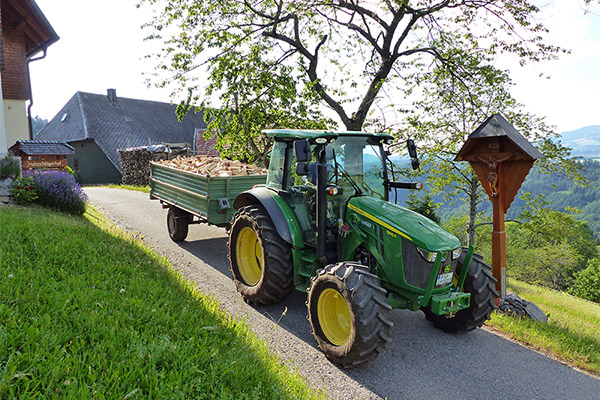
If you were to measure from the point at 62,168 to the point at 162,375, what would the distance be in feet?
33.3

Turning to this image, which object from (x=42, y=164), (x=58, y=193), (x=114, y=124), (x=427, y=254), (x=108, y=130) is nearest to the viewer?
(x=427, y=254)

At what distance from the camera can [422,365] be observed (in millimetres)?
3908

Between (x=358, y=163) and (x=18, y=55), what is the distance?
1422 centimetres

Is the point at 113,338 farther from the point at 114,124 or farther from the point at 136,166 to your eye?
the point at 114,124

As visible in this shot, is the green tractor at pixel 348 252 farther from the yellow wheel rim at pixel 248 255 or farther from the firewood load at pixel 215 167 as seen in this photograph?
the firewood load at pixel 215 167

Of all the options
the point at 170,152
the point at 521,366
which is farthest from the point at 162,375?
the point at 170,152

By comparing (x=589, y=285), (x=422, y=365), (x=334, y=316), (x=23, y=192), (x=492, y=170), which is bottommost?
(x=589, y=285)

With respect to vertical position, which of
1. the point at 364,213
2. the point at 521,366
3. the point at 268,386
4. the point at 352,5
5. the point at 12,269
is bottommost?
the point at 521,366

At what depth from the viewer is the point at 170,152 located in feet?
61.8

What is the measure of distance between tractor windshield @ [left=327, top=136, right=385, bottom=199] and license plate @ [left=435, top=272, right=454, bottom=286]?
1.29 m

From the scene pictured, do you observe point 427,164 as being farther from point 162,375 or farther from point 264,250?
point 162,375

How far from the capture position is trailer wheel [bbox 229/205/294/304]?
4.82 meters

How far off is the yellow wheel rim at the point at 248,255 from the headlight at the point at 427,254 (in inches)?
93.6

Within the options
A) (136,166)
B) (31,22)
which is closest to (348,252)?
(31,22)
